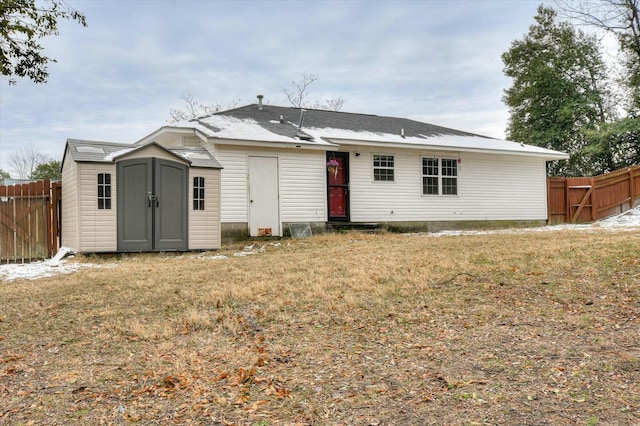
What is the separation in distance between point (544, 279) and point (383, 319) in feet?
8.69

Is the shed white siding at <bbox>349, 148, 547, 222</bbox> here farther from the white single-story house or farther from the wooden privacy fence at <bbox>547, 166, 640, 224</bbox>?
the wooden privacy fence at <bbox>547, 166, 640, 224</bbox>

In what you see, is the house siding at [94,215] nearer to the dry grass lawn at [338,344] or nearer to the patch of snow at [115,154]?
the patch of snow at [115,154]

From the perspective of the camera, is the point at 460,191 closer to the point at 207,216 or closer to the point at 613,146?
the point at 207,216

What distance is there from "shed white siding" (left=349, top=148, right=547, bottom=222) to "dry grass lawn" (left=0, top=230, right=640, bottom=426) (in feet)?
25.4

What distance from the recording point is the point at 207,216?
11953mm

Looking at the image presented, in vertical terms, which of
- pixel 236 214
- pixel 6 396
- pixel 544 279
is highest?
pixel 236 214

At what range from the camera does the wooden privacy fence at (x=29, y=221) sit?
10.7m

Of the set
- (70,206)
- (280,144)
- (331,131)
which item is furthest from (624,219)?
(70,206)

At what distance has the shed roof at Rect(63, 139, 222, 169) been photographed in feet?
35.0

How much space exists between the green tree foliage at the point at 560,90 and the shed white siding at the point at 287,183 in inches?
731

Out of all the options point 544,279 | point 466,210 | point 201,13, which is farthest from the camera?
point 466,210

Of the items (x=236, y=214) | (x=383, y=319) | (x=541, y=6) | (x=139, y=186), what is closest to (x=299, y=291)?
(x=383, y=319)

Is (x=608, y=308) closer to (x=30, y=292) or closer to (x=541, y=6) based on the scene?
(x=30, y=292)

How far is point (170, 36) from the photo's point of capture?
61.1 ft
